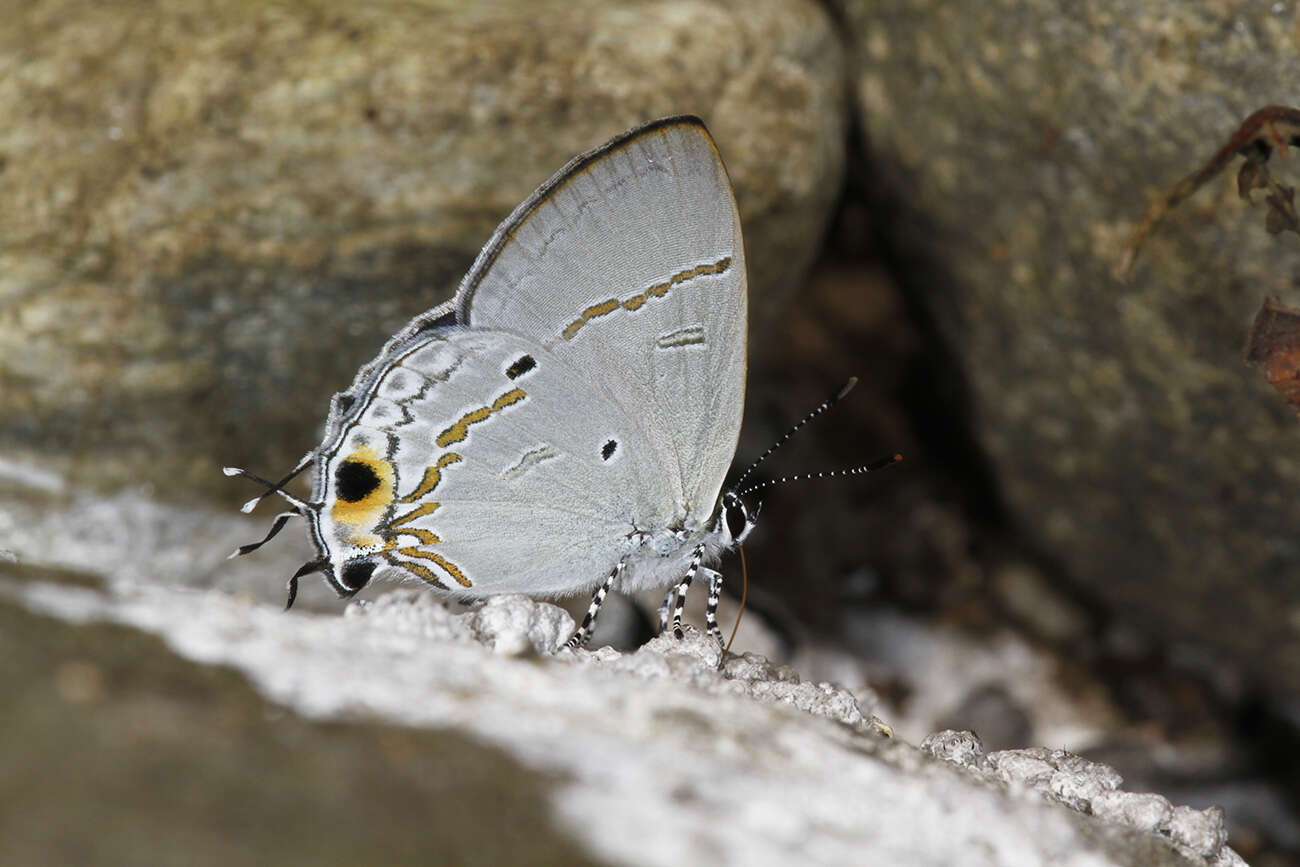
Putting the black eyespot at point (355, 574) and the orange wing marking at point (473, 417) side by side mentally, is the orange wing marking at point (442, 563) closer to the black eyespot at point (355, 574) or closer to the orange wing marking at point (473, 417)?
the black eyespot at point (355, 574)

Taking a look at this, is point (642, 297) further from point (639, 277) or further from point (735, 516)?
point (735, 516)

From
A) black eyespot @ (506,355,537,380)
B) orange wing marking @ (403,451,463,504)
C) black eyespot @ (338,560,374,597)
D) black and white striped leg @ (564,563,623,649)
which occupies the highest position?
black eyespot @ (506,355,537,380)

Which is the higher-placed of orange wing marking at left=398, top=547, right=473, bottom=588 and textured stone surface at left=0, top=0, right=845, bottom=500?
textured stone surface at left=0, top=0, right=845, bottom=500

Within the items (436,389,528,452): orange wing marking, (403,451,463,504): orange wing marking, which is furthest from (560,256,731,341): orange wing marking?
(403,451,463,504): orange wing marking

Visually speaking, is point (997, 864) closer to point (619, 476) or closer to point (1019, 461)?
point (619, 476)

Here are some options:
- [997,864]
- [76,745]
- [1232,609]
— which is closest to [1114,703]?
[1232,609]

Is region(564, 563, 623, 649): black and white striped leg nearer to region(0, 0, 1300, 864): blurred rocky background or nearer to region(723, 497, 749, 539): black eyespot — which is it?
region(723, 497, 749, 539): black eyespot

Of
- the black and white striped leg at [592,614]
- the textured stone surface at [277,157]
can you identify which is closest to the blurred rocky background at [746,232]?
the textured stone surface at [277,157]
